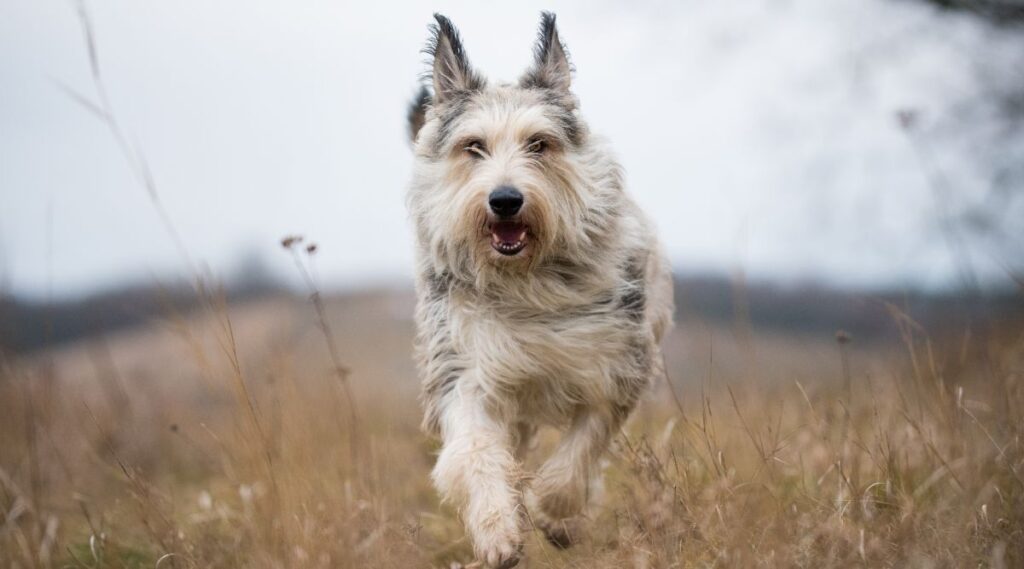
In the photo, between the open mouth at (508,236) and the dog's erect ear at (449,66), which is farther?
the dog's erect ear at (449,66)

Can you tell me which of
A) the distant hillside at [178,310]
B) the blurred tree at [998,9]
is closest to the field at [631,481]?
the distant hillside at [178,310]

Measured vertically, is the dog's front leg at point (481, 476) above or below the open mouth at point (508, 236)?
below

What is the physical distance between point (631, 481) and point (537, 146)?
166 centimetres

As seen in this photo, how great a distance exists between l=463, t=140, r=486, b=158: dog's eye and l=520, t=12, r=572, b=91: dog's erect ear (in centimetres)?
48

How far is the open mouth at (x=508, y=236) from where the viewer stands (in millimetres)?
3684

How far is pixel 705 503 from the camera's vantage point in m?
3.32

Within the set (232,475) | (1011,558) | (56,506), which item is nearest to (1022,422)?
(1011,558)

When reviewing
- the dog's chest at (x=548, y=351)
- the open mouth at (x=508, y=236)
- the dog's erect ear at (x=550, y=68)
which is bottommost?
the dog's chest at (x=548, y=351)

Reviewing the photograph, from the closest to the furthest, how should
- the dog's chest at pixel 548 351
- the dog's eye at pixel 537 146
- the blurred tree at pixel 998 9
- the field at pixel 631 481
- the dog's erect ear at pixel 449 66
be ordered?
the field at pixel 631 481 < the dog's chest at pixel 548 351 < the dog's eye at pixel 537 146 < the dog's erect ear at pixel 449 66 < the blurred tree at pixel 998 9

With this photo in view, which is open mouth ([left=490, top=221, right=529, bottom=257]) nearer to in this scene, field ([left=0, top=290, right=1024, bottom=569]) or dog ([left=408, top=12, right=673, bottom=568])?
dog ([left=408, top=12, right=673, bottom=568])

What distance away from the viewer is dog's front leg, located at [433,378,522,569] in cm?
319

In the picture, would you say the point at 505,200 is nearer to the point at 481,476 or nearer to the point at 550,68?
the point at 550,68

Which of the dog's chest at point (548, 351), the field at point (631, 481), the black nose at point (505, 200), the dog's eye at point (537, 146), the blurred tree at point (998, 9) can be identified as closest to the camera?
the field at point (631, 481)

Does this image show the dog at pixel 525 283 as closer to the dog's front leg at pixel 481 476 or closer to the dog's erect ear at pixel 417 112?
the dog's front leg at pixel 481 476
